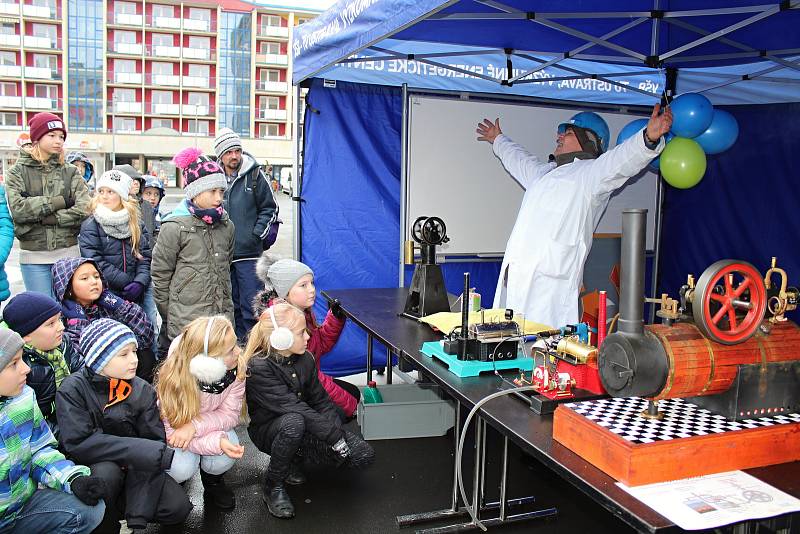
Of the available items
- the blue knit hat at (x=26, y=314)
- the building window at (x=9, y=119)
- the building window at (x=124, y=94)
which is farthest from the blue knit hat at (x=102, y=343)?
the building window at (x=9, y=119)

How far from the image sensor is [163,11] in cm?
5444

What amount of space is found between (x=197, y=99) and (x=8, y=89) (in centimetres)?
1445

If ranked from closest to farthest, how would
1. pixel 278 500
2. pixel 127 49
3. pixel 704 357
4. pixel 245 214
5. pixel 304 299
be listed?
pixel 704 357, pixel 278 500, pixel 304 299, pixel 245 214, pixel 127 49

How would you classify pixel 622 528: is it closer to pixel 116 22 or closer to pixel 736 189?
pixel 736 189

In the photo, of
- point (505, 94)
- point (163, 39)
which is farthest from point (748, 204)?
point (163, 39)

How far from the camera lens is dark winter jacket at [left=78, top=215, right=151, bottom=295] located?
12.4ft

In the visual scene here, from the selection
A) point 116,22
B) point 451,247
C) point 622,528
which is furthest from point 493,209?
point 116,22

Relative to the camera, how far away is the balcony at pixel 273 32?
2165 inches

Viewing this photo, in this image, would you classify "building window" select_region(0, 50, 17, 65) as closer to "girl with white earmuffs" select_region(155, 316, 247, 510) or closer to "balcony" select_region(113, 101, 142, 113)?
"balcony" select_region(113, 101, 142, 113)

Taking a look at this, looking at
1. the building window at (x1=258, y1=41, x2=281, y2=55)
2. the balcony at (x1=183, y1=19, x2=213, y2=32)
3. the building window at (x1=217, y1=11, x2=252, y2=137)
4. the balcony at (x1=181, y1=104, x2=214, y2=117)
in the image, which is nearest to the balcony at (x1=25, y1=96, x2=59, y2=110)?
the balcony at (x1=181, y1=104, x2=214, y2=117)

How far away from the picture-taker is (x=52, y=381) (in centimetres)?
254

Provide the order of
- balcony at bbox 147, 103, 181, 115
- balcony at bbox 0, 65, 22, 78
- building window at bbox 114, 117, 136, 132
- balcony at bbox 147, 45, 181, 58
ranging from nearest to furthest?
1. balcony at bbox 0, 65, 22, 78
2. building window at bbox 114, 117, 136, 132
3. balcony at bbox 147, 103, 181, 115
4. balcony at bbox 147, 45, 181, 58

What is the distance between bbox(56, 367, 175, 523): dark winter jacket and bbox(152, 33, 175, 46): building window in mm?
57892

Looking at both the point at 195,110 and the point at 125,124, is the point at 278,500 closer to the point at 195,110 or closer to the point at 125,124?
the point at 195,110
